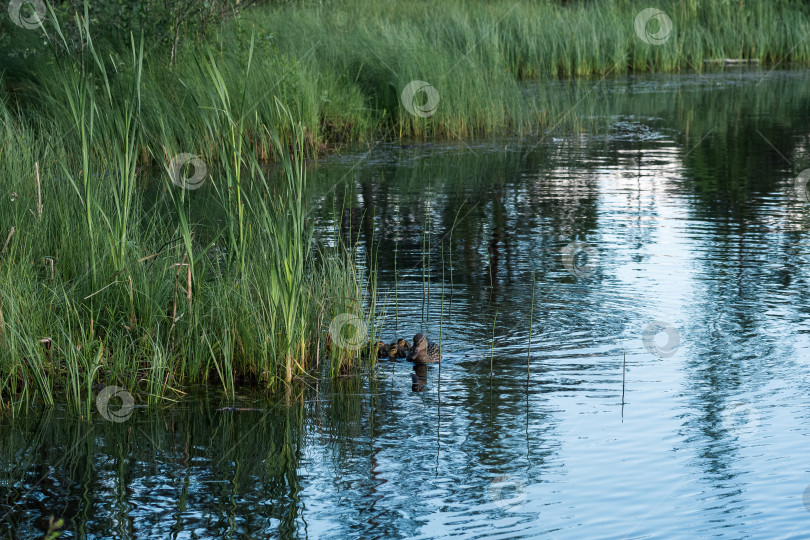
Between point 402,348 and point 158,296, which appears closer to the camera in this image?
point 158,296

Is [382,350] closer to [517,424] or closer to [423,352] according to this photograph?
[423,352]

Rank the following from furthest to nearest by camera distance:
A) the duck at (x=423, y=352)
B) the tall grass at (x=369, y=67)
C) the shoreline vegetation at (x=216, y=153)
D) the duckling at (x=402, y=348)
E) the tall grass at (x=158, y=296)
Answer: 1. the tall grass at (x=369, y=67)
2. the duckling at (x=402, y=348)
3. the duck at (x=423, y=352)
4. the shoreline vegetation at (x=216, y=153)
5. the tall grass at (x=158, y=296)

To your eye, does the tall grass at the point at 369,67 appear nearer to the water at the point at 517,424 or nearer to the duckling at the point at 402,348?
the duckling at the point at 402,348

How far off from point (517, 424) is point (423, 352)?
0.86 meters

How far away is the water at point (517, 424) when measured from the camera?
13.2ft

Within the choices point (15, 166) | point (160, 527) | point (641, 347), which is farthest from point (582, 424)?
point (15, 166)

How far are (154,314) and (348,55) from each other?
31.6 feet

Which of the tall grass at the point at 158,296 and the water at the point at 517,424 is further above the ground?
the tall grass at the point at 158,296

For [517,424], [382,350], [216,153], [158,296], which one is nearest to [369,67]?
[216,153]

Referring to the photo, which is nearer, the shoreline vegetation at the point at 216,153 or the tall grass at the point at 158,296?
the tall grass at the point at 158,296

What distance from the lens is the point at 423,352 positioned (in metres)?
5.58

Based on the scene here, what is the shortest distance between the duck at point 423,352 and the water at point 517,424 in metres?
0.09

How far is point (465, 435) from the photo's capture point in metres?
4.76

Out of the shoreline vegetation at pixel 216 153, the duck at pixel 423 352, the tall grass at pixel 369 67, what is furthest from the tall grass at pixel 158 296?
the duck at pixel 423 352
